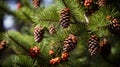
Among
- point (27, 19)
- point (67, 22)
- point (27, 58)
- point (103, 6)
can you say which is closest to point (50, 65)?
point (27, 58)

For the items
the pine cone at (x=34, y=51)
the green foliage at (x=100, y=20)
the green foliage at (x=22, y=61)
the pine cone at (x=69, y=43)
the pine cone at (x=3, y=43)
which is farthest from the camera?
the pine cone at (x=3, y=43)

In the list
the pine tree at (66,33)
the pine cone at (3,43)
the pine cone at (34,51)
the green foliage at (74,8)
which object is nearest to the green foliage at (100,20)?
the pine tree at (66,33)

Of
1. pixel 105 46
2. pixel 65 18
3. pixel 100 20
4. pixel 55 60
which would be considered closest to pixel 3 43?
pixel 55 60

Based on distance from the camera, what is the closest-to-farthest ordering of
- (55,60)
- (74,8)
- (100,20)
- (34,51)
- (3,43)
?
(100,20)
(74,8)
(55,60)
(34,51)
(3,43)

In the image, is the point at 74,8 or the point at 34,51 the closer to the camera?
the point at 74,8

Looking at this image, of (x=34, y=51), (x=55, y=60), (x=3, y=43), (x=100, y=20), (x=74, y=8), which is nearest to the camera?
(x=100, y=20)

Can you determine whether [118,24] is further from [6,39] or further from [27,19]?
[27,19]

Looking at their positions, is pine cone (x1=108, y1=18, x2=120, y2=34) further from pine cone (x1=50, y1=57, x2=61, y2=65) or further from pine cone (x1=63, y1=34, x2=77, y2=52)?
pine cone (x1=50, y1=57, x2=61, y2=65)

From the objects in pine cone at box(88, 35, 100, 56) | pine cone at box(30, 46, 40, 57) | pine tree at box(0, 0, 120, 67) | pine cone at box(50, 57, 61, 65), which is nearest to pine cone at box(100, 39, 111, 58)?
pine tree at box(0, 0, 120, 67)

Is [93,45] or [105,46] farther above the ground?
[93,45]

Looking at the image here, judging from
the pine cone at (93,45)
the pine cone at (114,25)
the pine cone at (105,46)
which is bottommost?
the pine cone at (105,46)

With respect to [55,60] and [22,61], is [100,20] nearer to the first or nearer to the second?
[55,60]

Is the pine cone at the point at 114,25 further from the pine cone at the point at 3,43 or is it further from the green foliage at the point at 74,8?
the pine cone at the point at 3,43
